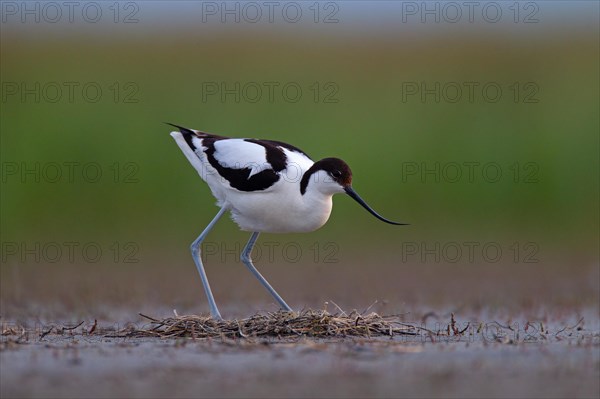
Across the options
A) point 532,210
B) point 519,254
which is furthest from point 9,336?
point 532,210

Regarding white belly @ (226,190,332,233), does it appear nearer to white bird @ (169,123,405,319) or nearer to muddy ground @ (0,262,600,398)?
white bird @ (169,123,405,319)

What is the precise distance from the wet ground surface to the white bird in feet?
3.86

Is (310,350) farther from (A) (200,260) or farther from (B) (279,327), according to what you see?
(A) (200,260)

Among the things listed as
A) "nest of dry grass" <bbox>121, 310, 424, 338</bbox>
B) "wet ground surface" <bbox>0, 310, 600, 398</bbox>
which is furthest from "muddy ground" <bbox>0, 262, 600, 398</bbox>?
"nest of dry grass" <bbox>121, 310, 424, 338</bbox>

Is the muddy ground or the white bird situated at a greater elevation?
the white bird

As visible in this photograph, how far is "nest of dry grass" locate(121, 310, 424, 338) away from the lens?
786 centimetres

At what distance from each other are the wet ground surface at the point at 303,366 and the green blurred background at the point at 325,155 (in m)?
4.39

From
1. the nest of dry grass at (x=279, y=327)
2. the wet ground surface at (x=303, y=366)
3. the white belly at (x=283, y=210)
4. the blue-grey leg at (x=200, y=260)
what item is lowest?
the wet ground surface at (x=303, y=366)

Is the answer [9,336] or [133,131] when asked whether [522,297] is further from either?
[133,131]

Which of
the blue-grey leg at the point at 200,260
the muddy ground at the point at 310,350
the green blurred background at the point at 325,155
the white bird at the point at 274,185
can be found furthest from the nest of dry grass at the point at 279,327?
the green blurred background at the point at 325,155

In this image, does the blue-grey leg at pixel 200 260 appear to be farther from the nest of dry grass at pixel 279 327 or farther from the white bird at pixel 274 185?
the nest of dry grass at pixel 279 327

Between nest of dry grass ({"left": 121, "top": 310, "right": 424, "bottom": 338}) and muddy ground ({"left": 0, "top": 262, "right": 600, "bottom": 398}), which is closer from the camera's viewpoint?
muddy ground ({"left": 0, "top": 262, "right": 600, "bottom": 398})

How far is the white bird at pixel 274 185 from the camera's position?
8.62m

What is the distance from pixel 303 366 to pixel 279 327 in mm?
1135
